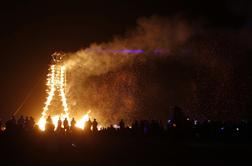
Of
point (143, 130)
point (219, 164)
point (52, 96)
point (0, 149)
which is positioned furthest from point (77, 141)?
point (52, 96)

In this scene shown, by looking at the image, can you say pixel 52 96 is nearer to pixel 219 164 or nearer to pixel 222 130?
pixel 222 130

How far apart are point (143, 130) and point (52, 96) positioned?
15569 millimetres

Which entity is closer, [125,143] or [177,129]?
[125,143]

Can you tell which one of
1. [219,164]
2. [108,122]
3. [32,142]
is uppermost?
[108,122]

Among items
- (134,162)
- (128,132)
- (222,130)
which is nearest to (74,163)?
(134,162)

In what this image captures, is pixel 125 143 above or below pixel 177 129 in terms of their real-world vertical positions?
below

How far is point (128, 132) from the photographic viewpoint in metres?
19.9

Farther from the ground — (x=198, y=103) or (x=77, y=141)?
(x=198, y=103)

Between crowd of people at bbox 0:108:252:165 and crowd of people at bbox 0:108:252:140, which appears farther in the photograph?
crowd of people at bbox 0:108:252:140

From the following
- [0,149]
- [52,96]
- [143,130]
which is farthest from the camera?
[52,96]

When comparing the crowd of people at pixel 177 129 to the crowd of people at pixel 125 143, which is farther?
the crowd of people at pixel 177 129

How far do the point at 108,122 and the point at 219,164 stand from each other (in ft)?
108

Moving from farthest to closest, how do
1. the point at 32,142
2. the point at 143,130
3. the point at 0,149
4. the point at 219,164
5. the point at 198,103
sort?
1. the point at 198,103
2. the point at 143,130
3. the point at 32,142
4. the point at 0,149
5. the point at 219,164

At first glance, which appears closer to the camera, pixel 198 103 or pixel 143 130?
pixel 143 130
